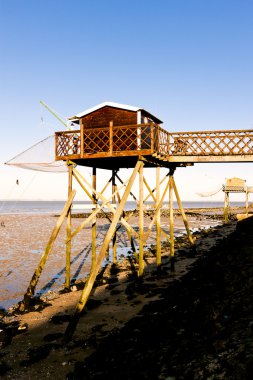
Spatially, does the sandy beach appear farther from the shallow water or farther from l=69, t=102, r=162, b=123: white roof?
l=69, t=102, r=162, b=123: white roof

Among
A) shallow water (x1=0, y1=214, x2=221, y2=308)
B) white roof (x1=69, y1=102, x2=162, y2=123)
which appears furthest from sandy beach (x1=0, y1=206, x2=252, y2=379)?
white roof (x1=69, y1=102, x2=162, y2=123)

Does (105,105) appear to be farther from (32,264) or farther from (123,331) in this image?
(32,264)

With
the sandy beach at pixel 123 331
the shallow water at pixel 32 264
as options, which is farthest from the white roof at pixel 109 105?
the shallow water at pixel 32 264

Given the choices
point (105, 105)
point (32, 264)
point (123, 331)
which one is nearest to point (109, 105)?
point (105, 105)

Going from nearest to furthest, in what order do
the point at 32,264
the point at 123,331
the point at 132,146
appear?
the point at 123,331, the point at 132,146, the point at 32,264

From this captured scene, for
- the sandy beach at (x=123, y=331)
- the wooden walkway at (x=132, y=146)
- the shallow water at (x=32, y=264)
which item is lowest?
the shallow water at (x=32, y=264)

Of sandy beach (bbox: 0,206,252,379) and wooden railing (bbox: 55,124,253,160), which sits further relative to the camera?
wooden railing (bbox: 55,124,253,160)

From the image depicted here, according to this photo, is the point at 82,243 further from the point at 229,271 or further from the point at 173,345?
the point at 173,345

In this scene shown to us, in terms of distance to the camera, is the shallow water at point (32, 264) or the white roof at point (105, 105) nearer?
the white roof at point (105, 105)

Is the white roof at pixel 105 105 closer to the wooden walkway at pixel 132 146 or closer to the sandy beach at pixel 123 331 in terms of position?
the wooden walkway at pixel 132 146

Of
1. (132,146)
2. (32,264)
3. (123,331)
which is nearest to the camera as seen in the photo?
(123,331)

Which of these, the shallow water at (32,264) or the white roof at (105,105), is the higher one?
the white roof at (105,105)

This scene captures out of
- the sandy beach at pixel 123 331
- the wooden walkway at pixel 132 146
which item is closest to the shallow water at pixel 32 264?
the sandy beach at pixel 123 331

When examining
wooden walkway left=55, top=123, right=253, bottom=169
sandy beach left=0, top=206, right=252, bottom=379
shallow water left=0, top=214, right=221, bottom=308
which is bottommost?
shallow water left=0, top=214, right=221, bottom=308
